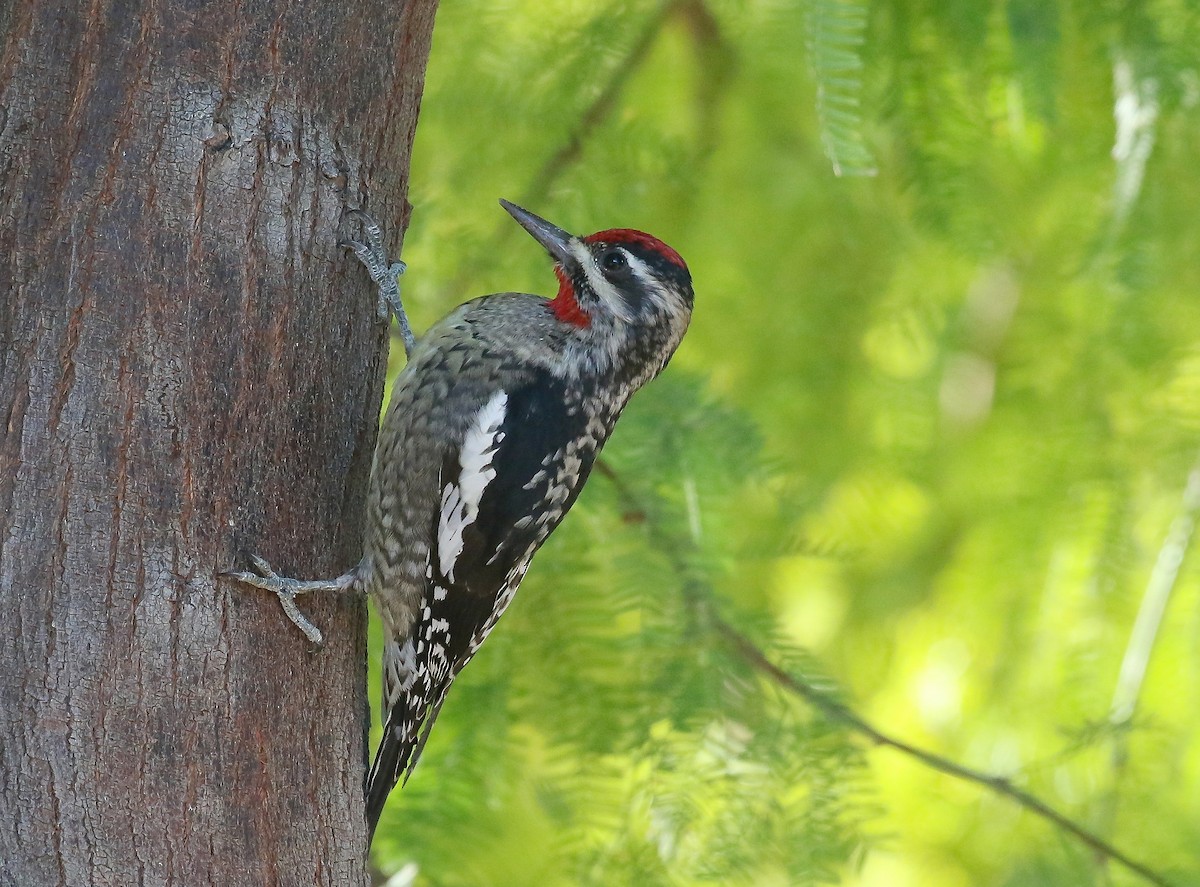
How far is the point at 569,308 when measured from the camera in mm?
2432

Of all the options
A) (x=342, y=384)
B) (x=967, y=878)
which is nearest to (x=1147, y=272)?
(x=967, y=878)

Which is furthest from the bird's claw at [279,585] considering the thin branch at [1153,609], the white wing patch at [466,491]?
the thin branch at [1153,609]

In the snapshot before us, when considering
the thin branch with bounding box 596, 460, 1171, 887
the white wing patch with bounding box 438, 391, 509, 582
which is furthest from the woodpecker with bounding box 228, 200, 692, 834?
the thin branch with bounding box 596, 460, 1171, 887

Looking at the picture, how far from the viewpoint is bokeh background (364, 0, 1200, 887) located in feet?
8.05

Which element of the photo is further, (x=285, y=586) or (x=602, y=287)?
(x=602, y=287)

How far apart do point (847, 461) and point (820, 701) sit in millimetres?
846

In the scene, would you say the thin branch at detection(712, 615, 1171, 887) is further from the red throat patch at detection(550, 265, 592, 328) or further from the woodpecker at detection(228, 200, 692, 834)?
the red throat patch at detection(550, 265, 592, 328)

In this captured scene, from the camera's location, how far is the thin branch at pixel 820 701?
7.75 ft

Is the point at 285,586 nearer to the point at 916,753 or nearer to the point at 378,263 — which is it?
the point at 378,263

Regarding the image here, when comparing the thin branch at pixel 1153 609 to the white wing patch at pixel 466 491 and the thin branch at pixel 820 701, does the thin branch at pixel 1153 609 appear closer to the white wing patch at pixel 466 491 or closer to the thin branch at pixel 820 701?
the thin branch at pixel 820 701

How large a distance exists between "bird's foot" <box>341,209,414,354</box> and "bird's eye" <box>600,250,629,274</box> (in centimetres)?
47

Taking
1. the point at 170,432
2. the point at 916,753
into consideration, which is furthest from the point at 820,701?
the point at 170,432

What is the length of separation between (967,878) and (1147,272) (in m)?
1.42

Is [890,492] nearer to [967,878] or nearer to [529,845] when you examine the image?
[967,878]
